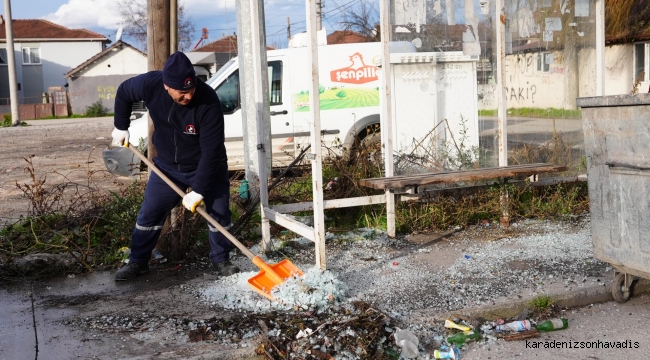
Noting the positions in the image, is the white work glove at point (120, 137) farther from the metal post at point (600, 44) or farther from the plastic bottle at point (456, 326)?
the metal post at point (600, 44)

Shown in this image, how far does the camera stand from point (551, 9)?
707 cm

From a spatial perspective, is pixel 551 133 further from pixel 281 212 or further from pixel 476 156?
pixel 281 212

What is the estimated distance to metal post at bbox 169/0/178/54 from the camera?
605 cm

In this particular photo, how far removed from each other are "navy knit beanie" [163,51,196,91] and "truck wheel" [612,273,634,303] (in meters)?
3.39

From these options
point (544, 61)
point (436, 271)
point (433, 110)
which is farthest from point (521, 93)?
point (436, 271)

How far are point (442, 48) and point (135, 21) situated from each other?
2205 inches

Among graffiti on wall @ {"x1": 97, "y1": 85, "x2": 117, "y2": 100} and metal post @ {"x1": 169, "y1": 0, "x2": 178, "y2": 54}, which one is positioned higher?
graffiti on wall @ {"x1": 97, "y1": 85, "x2": 117, "y2": 100}

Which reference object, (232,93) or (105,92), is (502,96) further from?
(105,92)

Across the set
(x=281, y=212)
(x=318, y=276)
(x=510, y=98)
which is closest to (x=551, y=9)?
(x=510, y=98)

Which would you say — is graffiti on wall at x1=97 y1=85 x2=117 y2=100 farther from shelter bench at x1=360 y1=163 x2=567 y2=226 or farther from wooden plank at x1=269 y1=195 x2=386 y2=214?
shelter bench at x1=360 y1=163 x2=567 y2=226

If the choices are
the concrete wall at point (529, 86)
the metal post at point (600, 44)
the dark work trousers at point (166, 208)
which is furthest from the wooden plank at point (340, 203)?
the metal post at point (600, 44)

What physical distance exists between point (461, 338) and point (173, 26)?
3.78 metres

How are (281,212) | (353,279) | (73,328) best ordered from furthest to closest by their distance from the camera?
(281,212)
(353,279)
(73,328)

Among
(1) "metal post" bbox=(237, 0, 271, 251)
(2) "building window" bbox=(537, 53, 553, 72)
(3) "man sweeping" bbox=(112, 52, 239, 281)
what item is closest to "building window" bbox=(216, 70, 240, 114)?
(1) "metal post" bbox=(237, 0, 271, 251)
